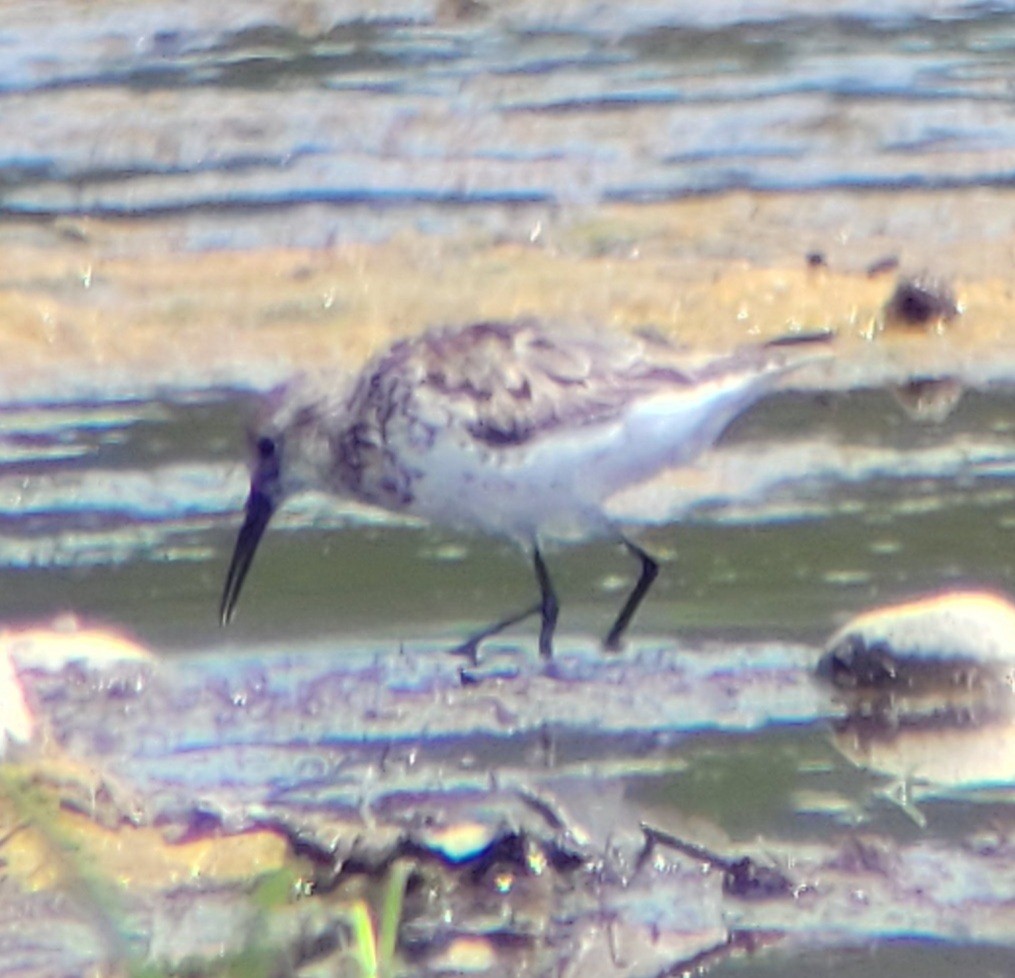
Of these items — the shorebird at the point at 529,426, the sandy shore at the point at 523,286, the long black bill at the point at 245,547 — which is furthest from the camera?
the sandy shore at the point at 523,286

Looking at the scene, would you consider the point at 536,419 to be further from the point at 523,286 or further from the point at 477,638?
the point at 523,286

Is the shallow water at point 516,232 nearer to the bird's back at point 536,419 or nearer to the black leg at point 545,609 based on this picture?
the black leg at point 545,609

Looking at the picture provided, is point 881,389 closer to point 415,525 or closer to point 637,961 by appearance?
point 415,525

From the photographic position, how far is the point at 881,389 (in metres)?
7.81

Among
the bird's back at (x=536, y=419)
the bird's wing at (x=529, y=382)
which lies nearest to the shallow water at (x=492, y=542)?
the bird's back at (x=536, y=419)

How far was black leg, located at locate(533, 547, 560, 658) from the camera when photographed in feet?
19.5

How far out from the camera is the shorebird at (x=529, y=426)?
5812 millimetres

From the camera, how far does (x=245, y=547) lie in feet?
20.3

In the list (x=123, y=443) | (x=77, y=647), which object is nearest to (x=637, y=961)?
(x=77, y=647)

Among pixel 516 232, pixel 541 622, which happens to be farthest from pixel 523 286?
pixel 541 622

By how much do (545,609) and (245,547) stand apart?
29.9 inches

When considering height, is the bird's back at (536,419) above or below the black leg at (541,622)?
above

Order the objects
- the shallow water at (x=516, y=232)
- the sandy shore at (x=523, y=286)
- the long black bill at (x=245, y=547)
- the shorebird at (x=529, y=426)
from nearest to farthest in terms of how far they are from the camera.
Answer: the shorebird at (x=529, y=426) → the shallow water at (x=516, y=232) → the long black bill at (x=245, y=547) → the sandy shore at (x=523, y=286)

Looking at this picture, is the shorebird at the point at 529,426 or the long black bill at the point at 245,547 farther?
the long black bill at the point at 245,547
